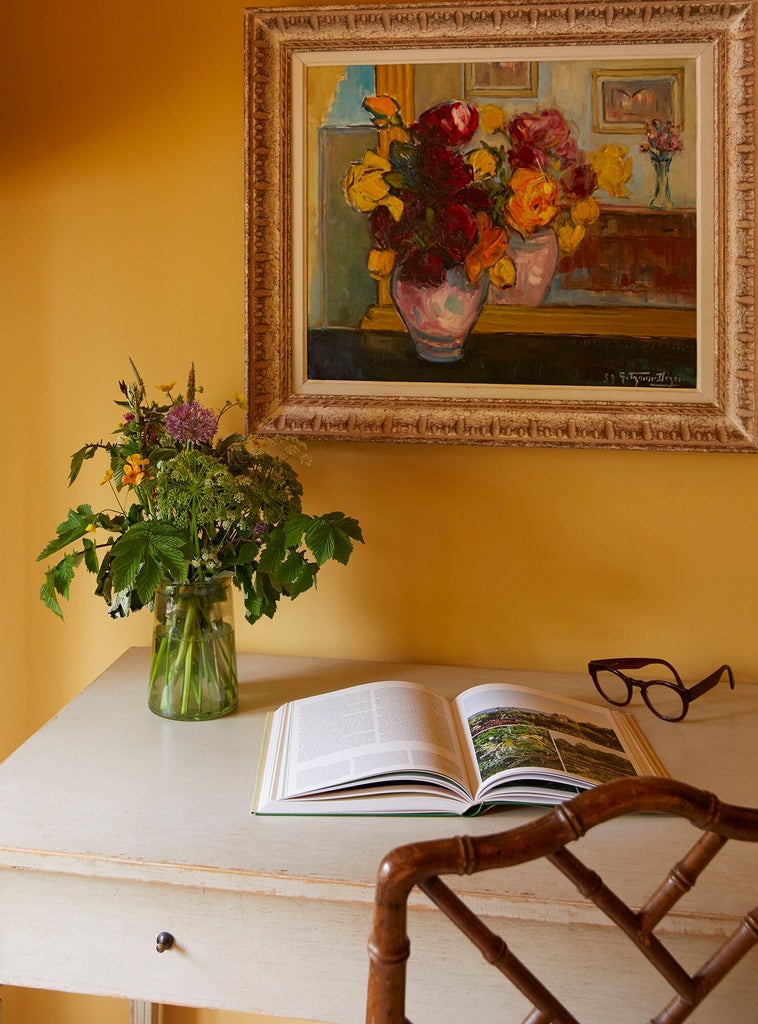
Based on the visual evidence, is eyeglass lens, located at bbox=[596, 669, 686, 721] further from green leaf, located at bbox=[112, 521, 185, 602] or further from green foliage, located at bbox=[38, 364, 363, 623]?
green leaf, located at bbox=[112, 521, 185, 602]

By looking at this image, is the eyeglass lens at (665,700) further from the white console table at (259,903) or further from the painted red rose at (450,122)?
the painted red rose at (450,122)

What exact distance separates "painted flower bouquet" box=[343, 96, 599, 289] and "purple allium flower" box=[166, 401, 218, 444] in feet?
1.44

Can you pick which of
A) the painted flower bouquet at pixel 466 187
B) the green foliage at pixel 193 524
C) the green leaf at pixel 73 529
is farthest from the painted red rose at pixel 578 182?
the green leaf at pixel 73 529

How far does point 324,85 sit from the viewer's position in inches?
59.3

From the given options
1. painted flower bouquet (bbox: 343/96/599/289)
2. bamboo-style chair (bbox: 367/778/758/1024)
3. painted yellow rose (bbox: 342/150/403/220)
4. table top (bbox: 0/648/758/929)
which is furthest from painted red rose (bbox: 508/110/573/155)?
bamboo-style chair (bbox: 367/778/758/1024)

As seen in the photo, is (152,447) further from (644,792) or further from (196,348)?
(644,792)

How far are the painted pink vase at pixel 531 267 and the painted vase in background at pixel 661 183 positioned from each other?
0.17 metres

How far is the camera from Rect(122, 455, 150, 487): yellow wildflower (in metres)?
1.29

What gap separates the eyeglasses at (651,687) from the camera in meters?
1.36

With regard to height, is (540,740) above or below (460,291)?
below

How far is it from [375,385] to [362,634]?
17.3 inches

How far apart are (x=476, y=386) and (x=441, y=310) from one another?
0.14 meters

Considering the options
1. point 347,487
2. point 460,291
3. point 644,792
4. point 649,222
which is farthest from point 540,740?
point 649,222
